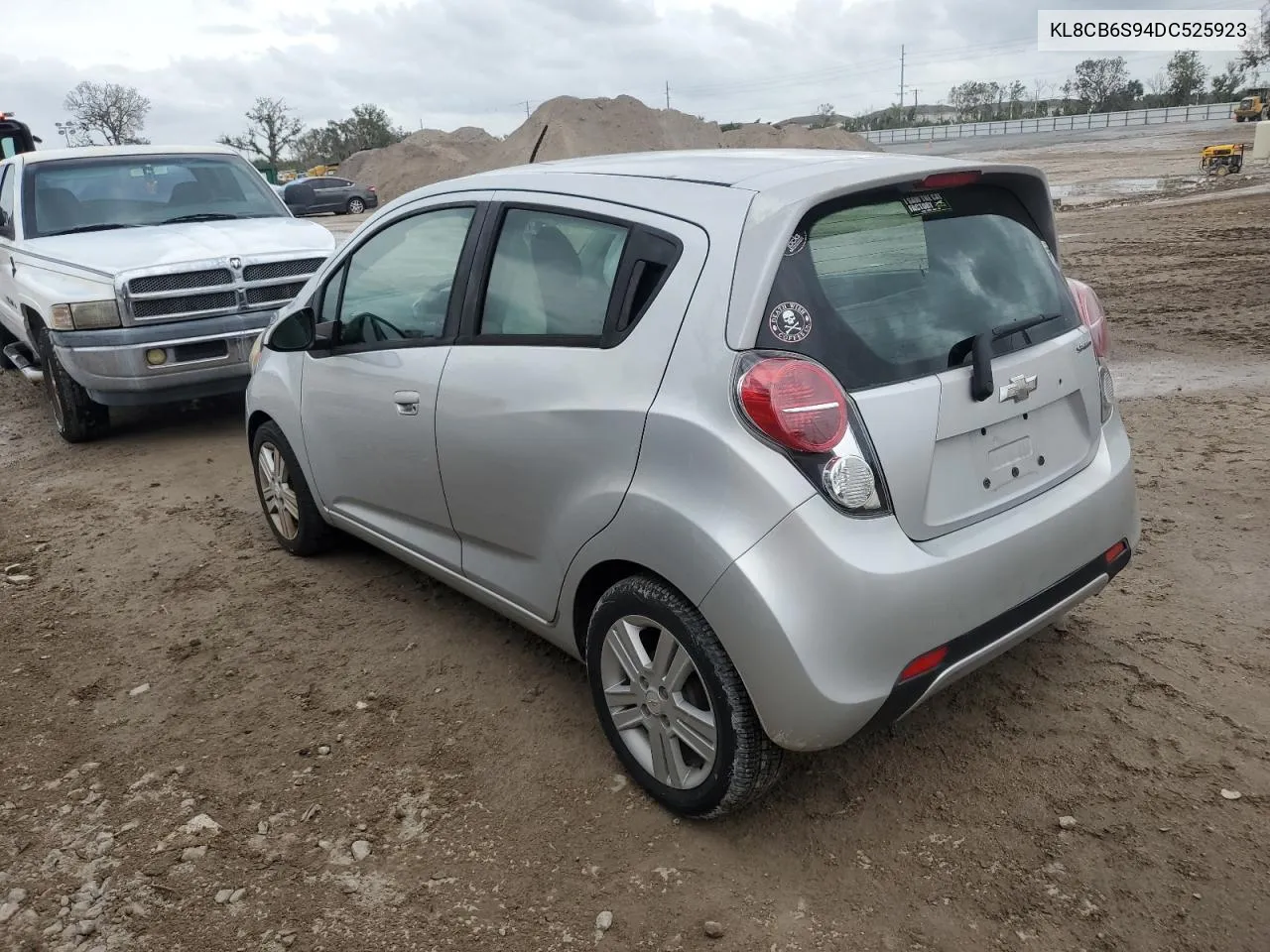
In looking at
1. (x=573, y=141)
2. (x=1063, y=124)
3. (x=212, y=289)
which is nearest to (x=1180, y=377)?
(x=212, y=289)

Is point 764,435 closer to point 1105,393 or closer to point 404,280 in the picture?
point 1105,393

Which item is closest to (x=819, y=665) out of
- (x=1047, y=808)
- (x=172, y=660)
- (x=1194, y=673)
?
(x=1047, y=808)

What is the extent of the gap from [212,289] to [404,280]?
3.80 m

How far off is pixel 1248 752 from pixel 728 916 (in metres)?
1.67

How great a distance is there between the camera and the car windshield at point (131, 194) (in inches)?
304

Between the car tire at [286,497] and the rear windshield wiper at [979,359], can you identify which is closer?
the rear windshield wiper at [979,359]

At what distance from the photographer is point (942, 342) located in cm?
265

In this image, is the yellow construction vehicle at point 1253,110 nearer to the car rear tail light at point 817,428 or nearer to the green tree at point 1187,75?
the green tree at point 1187,75

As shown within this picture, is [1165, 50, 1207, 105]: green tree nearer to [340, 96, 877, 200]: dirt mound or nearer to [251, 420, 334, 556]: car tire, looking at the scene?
[340, 96, 877, 200]: dirt mound

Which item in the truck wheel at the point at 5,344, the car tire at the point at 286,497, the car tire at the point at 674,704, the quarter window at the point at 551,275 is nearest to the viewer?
the car tire at the point at 674,704

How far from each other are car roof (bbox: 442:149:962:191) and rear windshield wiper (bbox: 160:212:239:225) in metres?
5.29

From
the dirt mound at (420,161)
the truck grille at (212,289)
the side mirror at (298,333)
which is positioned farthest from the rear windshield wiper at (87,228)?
the dirt mound at (420,161)

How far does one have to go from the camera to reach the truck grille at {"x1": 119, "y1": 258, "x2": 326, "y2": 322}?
6793mm

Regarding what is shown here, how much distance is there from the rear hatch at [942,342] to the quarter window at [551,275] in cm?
61
